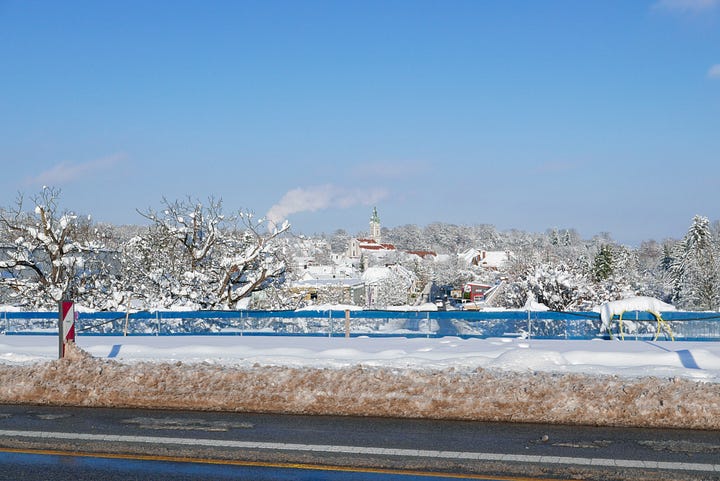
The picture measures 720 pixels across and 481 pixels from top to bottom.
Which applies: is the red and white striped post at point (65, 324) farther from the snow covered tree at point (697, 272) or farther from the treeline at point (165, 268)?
the snow covered tree at point (697, 272)

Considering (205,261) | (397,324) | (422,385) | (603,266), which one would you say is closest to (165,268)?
(205,261)

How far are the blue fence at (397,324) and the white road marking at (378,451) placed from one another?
1379cm

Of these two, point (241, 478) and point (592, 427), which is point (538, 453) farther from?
point (241, 478)

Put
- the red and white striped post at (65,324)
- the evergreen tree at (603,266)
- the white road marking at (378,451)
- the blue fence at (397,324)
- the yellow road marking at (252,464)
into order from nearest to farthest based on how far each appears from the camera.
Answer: the yellow road marking at (252,464)
the white road marking at (378,451)
the red and white striped post at (65,324)
the blue fence at (397,324)
the evergreen tree at (603,266)

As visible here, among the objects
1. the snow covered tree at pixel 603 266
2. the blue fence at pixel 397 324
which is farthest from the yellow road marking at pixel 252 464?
A: the snow covered tree at pixel 603 266

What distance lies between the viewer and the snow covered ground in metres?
10.4

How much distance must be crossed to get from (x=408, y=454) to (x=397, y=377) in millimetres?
3301

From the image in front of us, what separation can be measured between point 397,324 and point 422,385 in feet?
39.1

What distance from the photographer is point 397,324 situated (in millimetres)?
23391

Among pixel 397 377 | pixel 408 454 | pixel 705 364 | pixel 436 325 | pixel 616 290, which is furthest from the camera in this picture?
pixel 616 290

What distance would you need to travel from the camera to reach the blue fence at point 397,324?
22.6 m

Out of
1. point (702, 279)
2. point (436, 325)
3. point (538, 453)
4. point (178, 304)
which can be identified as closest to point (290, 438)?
point (538, 453)

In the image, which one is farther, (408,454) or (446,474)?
(408,454)

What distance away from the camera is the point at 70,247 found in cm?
3684
